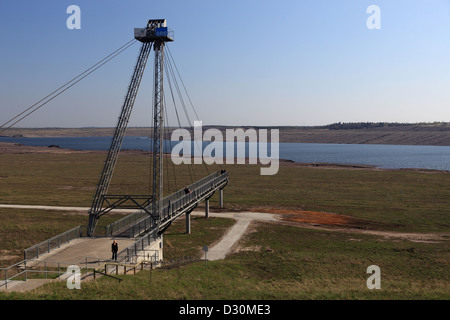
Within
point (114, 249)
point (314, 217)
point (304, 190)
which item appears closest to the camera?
point (114, 249)

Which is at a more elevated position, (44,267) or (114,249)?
(114,249)

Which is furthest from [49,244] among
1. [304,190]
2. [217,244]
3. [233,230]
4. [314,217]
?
[304,190]

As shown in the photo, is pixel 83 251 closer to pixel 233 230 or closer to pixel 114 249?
pixel 114 249

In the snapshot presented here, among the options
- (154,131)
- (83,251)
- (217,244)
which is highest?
(154,131)

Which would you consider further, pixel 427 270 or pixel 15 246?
pixel 15 246

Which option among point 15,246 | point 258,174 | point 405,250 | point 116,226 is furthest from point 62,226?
point 258,174
